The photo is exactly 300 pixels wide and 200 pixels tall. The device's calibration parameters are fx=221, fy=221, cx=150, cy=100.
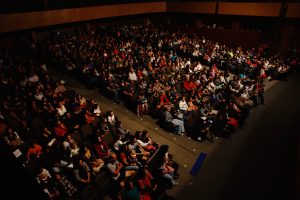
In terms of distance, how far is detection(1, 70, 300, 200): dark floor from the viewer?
17.6 feet

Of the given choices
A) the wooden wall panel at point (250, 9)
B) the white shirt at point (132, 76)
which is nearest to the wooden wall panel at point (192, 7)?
the wooden wall panel at point (250, 9)

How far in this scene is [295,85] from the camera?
11227 mm

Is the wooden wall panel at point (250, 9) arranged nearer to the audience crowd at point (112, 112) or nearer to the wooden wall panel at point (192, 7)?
the wooden wall panel at point (192, 7)

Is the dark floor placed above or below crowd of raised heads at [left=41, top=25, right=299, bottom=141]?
below

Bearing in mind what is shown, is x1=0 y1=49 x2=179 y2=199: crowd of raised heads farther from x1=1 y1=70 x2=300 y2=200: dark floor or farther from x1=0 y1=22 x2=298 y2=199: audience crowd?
x1=1 y1=70 x2=300 y2=200: dark floor

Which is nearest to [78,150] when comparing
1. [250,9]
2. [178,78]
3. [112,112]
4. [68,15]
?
[112,112]

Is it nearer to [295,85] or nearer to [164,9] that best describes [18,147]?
[295,85]

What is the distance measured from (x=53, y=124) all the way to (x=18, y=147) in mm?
1306

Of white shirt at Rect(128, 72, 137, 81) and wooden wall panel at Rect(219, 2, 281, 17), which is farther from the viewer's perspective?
wooden wall panel at Rect(219, 2, 281, 17)

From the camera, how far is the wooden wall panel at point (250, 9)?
14.6m

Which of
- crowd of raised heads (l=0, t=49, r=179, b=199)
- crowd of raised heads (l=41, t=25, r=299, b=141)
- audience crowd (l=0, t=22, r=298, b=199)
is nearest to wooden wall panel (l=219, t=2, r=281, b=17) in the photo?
crowd of raised heads (l=41, t=25, r=299, b=141)

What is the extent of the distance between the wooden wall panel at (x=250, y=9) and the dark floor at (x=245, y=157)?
842 cm

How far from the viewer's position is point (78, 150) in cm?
584

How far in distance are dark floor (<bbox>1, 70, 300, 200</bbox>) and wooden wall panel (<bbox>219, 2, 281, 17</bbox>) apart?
27.6ft
